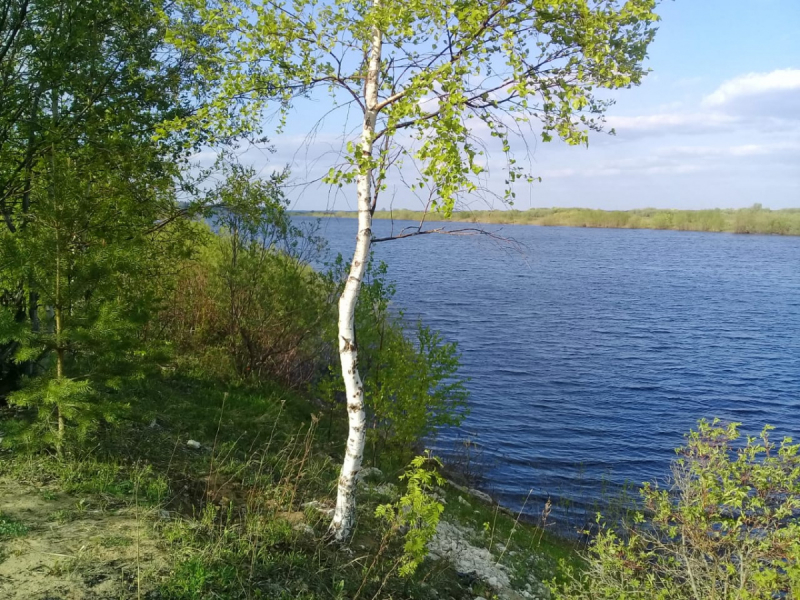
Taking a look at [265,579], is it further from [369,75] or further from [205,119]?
[369,75]

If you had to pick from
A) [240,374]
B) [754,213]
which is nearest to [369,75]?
[240,374]

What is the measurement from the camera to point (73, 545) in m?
5.09

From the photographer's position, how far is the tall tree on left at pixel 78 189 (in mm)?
6312

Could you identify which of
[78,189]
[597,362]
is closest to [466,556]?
[78,189]

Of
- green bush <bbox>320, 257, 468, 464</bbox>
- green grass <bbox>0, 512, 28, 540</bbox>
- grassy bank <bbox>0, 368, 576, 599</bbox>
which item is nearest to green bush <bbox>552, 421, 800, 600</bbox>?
grassy bank <bbox>0, 368, 576, 599</bbox>

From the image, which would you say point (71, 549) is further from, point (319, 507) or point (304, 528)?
point (319, 507)

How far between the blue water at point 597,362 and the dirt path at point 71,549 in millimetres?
4195

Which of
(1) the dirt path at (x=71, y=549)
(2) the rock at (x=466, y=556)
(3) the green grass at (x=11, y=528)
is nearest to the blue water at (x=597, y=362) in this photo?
(2) the rock at (x=466, y=556)

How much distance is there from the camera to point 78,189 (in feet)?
22.2

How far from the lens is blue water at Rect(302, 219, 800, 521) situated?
53.4 ft

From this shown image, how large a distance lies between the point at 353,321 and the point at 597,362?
2110 cm

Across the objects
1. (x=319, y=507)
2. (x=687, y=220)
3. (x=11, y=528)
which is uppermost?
(x=687, y=220)

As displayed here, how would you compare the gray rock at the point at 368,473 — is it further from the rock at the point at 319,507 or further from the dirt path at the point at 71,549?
the dirt path at the point at 71,549

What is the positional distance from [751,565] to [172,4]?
1035 cm
